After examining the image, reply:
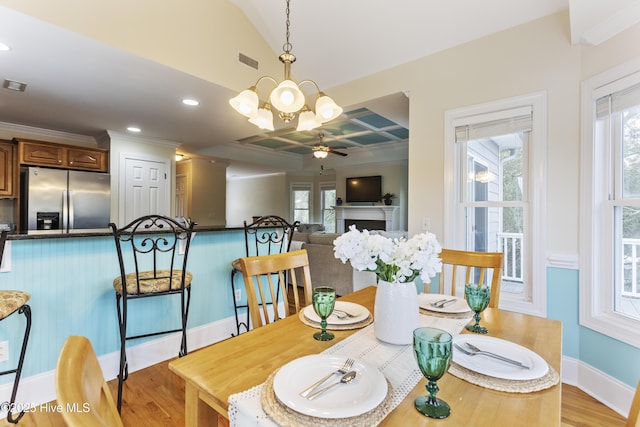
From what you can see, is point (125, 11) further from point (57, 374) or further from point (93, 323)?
point (57, 374)

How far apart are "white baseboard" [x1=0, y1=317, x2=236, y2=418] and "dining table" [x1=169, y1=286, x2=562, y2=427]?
988 millimetres

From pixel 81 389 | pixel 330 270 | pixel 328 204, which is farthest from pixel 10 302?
pixel 328 204

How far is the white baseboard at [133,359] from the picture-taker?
71.9 inches

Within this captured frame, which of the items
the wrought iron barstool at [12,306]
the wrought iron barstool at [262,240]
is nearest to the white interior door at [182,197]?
the wrought iron barstool at [262,240]

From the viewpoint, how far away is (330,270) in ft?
13.7

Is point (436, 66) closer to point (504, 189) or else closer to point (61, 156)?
point (504, 189)

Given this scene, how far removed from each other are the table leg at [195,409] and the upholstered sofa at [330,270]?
10.2 feet

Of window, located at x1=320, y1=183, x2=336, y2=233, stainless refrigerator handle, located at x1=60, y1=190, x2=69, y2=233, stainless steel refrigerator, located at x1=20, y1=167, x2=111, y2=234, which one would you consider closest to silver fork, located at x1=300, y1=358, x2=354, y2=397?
stainless steel refrigerator, located at x1=20, y1=167, x2=111, y2=234

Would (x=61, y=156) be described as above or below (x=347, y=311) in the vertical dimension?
above

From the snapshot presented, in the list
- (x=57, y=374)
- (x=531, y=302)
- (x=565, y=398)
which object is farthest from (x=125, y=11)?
(x=565, y=398)

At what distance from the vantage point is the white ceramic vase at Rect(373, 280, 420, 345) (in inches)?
41.8

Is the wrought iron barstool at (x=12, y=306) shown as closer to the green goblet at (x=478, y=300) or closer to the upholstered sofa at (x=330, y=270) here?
the green goblet at (x=478, y=300)

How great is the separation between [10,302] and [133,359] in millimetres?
1038

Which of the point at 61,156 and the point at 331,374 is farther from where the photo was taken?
the point at 61,156
